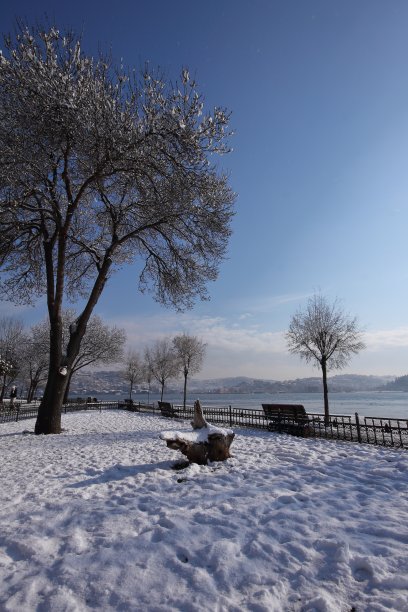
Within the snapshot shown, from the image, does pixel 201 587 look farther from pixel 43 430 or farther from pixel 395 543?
Answer: pixel 43 430

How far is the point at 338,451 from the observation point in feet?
28.7

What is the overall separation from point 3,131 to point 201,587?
1226 cm

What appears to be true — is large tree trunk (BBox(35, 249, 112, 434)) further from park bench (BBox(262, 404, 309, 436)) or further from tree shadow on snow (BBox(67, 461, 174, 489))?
park bench (BBox(262, 404, 309, 436))

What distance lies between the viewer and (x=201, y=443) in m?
7.82

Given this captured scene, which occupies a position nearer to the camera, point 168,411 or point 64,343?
point 168,411

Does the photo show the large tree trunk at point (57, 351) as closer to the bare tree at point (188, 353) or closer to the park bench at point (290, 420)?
the park bench at point (290, 420)

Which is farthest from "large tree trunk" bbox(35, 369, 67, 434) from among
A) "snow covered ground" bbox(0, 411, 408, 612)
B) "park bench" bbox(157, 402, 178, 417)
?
"park bench" bbox(157, 402, 178, 417)

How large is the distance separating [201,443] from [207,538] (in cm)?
382

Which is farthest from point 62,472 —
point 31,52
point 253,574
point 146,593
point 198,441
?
point 31,52

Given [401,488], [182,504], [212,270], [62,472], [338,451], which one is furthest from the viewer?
[212,270]

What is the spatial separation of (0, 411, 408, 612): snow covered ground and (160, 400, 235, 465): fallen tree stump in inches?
20.5

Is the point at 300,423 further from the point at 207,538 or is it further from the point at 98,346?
the point at 98,346

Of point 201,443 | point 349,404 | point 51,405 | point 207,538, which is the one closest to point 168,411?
point 51,405

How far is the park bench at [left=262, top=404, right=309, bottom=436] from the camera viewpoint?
13234 millimetres
